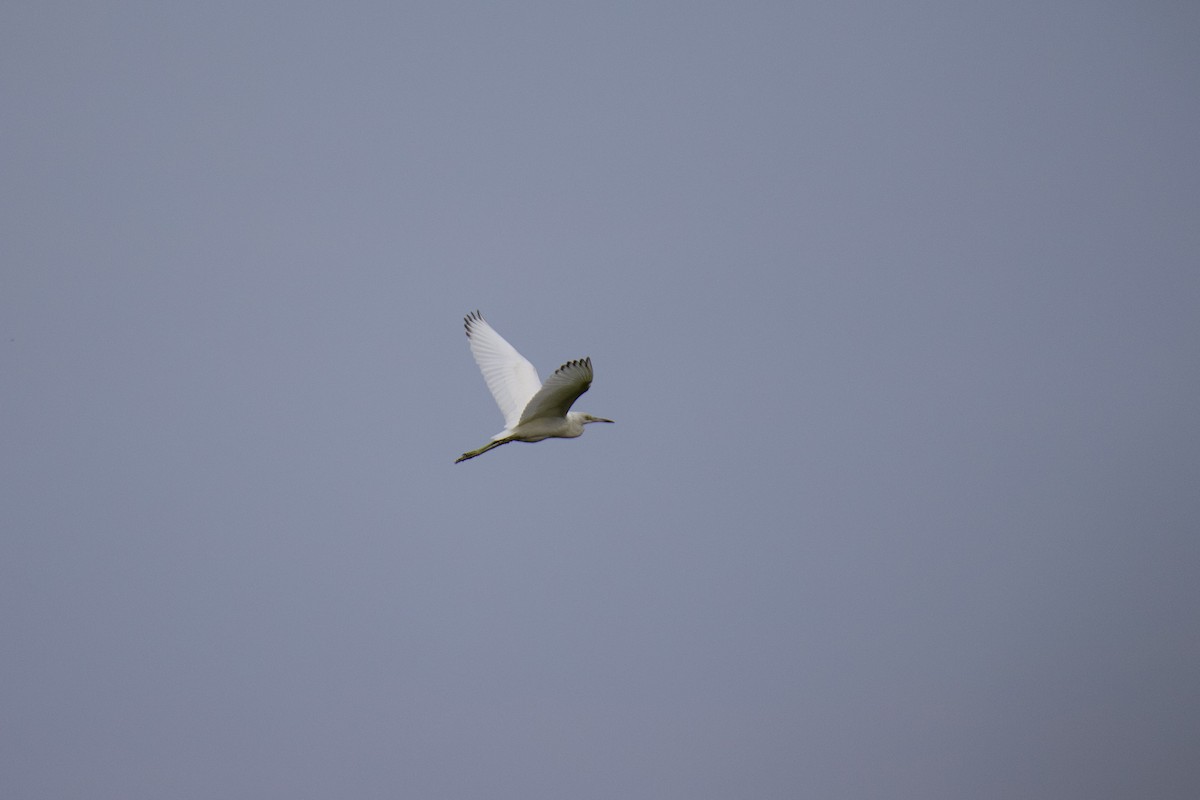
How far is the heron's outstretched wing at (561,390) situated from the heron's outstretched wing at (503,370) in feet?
2.23

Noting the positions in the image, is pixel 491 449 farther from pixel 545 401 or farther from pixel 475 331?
pixel 475 331

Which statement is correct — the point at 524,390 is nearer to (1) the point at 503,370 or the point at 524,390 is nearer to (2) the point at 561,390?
(1) the point at 503,370

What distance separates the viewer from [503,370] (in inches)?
585

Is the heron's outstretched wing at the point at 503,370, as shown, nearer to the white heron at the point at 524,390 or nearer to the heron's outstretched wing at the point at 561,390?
the white heron at the point at 524,390

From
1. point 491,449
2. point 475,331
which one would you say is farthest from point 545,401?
point 475,331

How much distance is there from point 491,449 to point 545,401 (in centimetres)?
119

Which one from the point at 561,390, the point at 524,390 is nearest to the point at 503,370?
the point at 524,390

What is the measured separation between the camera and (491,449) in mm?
13578

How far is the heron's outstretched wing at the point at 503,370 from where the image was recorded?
14266mm

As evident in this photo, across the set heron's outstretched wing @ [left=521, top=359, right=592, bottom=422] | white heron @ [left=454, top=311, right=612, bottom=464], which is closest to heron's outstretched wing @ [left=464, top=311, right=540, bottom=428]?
white heron @ [left=454, top=311, right=612, bottom=464]

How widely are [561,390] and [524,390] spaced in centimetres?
196

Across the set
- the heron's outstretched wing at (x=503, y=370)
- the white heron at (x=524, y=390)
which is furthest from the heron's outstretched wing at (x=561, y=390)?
the heron's outstretched wing at (x=503, y=370)

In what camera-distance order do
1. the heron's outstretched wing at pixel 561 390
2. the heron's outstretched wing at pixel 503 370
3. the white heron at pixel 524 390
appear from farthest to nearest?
1. the heron's outstretched wing at pixel 503 370
2. the white heron at pixel 524 390
3. the heron's outstretched wing at pixel 561 390

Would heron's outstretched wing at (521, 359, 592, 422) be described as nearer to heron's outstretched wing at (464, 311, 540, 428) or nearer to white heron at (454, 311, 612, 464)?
white heron at (454, 311, 612, 464)
